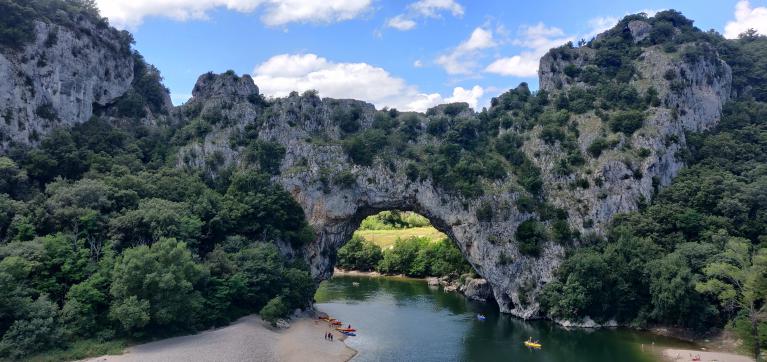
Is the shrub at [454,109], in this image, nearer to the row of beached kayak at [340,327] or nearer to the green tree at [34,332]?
the row of beached kayak at [340,327]

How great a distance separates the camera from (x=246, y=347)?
45.7m

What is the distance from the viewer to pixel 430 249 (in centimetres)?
10188

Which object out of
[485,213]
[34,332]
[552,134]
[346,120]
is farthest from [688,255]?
[34,332]

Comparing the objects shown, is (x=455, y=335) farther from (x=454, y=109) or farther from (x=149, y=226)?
(x=454, y=109)

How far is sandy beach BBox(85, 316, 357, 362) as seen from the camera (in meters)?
41.4

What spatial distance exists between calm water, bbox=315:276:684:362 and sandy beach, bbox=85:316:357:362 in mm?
3416

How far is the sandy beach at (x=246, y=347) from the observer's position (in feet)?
136

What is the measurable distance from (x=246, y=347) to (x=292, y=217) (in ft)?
87.7

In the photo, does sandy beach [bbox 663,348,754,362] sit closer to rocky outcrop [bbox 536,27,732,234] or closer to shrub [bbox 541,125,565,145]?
rocky outcrop [bbox 536,27,732,234]

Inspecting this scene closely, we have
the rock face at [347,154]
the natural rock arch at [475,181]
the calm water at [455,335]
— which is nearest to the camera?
the calm water at [455,335]

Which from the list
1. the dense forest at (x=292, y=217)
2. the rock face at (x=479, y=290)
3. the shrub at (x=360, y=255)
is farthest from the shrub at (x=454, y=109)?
the shrub at (x=360, y=255)

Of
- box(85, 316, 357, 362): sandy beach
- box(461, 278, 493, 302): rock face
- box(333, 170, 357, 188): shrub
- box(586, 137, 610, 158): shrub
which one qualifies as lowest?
box(461, 278, 493, 302): rock face

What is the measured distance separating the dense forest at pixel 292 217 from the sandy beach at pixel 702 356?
330 cm

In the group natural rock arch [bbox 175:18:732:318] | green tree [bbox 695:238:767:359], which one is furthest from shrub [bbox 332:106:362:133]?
green tree [bbox 695:238:767:359]
